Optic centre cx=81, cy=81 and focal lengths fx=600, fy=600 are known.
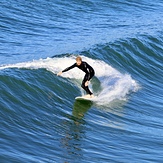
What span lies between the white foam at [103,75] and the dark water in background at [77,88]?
4 cm

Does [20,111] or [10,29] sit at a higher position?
[10,29]

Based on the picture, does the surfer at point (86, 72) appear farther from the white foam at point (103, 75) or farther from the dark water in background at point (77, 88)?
the white foam at point (103, 75)

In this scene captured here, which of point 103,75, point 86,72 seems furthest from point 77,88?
point 103,75

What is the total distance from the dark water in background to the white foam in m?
0.04

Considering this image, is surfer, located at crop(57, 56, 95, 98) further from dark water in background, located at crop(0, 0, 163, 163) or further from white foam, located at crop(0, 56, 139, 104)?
white foam, located at crop(0, 56, 139, 104)

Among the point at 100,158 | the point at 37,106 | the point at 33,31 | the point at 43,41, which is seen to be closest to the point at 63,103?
the point at 37,106

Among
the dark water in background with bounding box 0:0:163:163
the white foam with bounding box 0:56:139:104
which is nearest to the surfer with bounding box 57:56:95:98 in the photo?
the dark water in background with bounding box 0:0:163:163

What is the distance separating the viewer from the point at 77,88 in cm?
2134

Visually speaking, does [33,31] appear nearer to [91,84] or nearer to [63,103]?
[91,84]

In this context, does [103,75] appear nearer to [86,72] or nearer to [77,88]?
[77,88]

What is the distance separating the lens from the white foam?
2134 cm

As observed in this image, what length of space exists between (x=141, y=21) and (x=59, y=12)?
17.4 ft

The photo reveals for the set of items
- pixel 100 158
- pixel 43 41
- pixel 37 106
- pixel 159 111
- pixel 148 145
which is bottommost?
pixel 100 158

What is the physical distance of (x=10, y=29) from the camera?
31.7m
